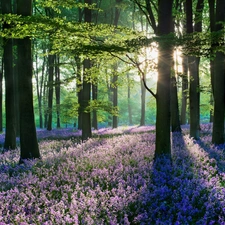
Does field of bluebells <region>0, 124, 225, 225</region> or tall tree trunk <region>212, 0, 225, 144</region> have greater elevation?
tall tree trunk <region>212, 0, 225, 144</region>

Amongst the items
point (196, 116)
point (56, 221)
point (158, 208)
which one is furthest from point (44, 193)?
point (196, 116)

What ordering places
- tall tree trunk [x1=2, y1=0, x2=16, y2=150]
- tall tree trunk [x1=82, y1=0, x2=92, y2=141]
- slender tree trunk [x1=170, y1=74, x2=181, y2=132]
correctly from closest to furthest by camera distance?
tall tree trunk [x1=2, y1=0, x2=16, y2=150], tall tree trunk [x1=82, y1=0, x2=92, y2=141], slender tree trunk [x1=170, y1=74, x2=181, y2=132]

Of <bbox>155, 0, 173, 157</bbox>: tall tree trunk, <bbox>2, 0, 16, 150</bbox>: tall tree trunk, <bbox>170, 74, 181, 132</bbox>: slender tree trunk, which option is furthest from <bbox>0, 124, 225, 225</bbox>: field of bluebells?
<bbox>170, 74, 181, 132</bbox>: slender tree trunk

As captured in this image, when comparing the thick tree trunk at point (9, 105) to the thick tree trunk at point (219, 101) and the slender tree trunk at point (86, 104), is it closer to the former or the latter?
the slender tree trunk at point (86, 104)

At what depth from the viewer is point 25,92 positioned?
9031mm

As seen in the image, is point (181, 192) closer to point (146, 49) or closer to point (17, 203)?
point (17, 203)

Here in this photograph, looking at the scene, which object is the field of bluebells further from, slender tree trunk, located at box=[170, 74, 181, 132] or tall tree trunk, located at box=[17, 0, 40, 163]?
slender tree trunk, located at box=[170, 74, 181, 132]

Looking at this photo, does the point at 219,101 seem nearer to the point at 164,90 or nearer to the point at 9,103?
the point at 164,90

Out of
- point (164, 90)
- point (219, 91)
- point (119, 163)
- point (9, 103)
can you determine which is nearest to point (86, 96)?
point (9, 103)

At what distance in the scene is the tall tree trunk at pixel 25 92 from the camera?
902cm

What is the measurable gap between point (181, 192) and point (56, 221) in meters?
2.35

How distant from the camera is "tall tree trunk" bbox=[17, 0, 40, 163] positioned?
9016mm

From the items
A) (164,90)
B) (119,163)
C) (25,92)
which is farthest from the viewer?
(25,92)

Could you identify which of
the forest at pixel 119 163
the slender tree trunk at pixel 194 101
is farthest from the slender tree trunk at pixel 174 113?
the forest at pixel 119 163
